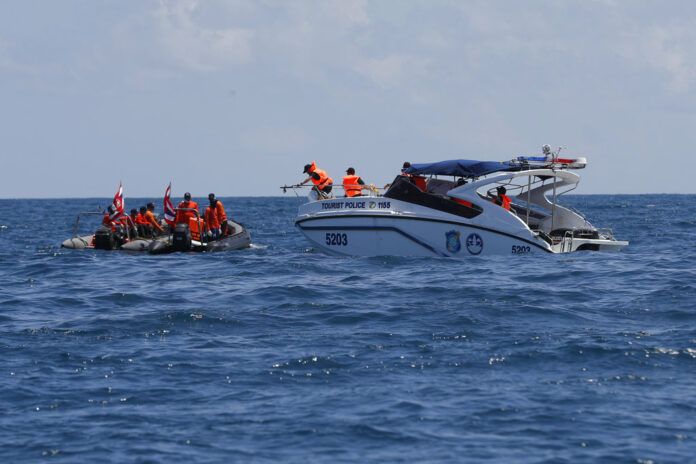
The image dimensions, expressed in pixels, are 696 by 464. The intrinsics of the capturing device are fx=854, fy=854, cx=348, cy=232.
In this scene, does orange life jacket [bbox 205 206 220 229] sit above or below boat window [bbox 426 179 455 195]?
below

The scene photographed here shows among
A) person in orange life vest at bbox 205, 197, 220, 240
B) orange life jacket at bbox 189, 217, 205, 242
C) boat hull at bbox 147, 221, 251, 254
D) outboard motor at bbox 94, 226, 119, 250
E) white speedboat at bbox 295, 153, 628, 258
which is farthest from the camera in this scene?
orange life jacket at bbox 189, 217, 205, 242

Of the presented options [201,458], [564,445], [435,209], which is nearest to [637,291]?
[435,209]

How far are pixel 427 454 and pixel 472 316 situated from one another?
5523mm

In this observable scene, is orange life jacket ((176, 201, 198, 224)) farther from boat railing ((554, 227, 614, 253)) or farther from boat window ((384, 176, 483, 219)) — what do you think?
boat railing ((554, 227, 614, 253))

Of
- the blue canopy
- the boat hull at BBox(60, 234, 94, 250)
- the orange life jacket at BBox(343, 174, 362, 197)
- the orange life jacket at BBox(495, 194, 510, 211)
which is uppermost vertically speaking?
the blue canopy

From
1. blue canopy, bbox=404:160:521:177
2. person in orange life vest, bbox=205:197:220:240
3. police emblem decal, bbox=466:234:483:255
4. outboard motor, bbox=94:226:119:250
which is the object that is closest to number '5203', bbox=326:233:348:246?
blue canopy, bbox=404:160:521:177

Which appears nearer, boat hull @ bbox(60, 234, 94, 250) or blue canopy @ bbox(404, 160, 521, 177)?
blue canopy @ bbox(404, 160, 521, 177)

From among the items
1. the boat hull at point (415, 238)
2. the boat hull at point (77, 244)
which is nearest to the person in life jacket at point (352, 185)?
the boat hull at point (415, 238)

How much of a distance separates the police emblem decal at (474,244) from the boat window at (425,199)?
0.49 meters

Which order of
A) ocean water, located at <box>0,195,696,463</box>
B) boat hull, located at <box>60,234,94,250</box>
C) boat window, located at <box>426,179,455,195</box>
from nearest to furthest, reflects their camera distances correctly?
ocean water, located at <box>0,195,696,463</box> → boat window, located at <box>426,179,455,195</box> → boat hull, located at <box>60,234,94,250</box>

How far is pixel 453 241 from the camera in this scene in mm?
20312

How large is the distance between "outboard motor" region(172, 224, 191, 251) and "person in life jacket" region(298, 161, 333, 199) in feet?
11.1

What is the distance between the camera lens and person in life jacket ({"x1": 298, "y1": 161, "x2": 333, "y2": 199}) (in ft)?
74.7

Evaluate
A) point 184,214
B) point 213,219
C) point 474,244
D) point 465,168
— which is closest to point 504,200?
point 465,168
